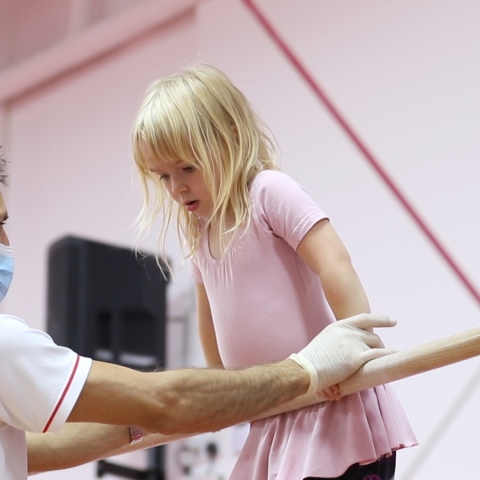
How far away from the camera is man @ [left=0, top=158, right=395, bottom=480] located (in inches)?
45.7

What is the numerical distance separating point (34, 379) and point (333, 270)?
407mm

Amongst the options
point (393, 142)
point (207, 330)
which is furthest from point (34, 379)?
point (393, 142)

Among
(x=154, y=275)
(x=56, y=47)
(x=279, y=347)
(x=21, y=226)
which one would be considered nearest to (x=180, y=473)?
(x=154, y=275)

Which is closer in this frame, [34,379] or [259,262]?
[34,379]

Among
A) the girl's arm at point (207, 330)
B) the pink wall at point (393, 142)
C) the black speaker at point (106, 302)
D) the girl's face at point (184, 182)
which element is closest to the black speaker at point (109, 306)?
the black speaker at point (106, 302)

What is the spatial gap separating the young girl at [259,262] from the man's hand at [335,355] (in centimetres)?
4

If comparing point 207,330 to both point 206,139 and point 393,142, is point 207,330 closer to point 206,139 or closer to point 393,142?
point 206,139

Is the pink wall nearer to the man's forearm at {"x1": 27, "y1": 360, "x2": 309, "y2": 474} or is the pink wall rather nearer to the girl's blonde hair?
the girl's blonde hair

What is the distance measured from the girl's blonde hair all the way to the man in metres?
0.23

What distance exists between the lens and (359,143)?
274 centimetres

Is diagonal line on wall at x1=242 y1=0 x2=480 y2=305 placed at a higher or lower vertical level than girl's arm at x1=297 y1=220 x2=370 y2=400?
higher

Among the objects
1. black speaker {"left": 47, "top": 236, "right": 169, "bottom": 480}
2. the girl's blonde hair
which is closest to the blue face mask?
the girl's blonde hair

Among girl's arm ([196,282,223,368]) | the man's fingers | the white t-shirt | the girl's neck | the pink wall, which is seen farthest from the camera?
the pink wall

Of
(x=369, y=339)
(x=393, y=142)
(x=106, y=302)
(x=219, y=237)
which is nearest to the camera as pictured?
(x=369, y=339)
